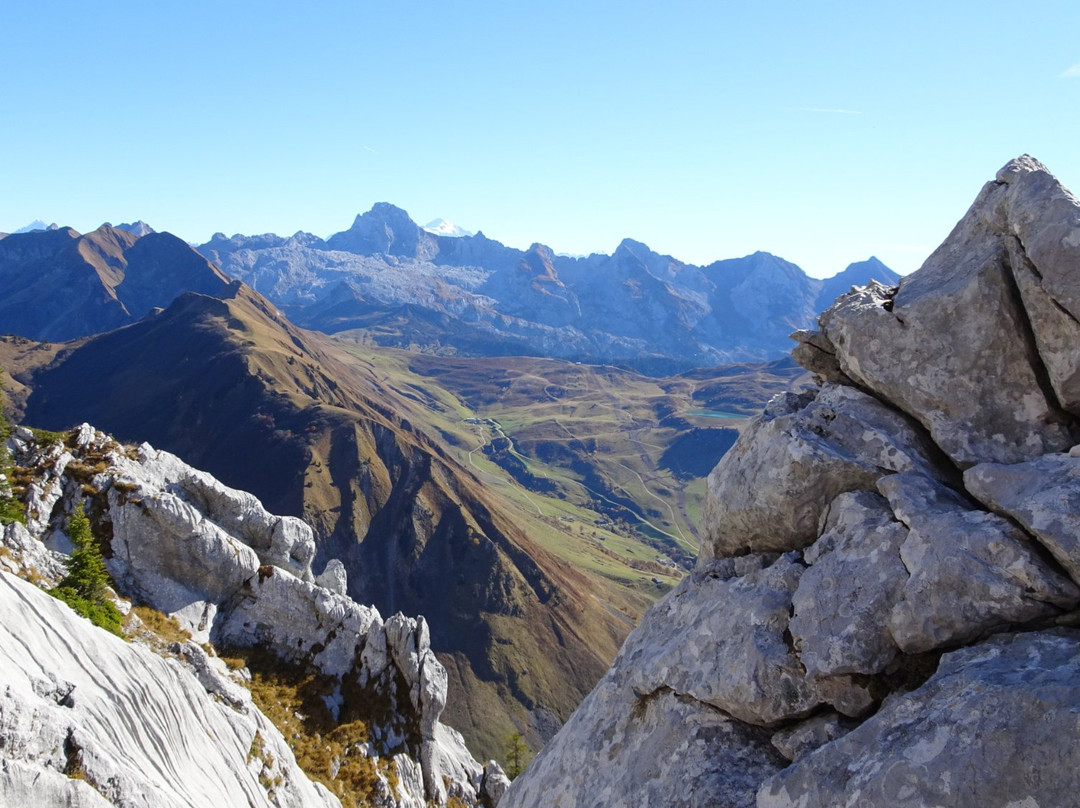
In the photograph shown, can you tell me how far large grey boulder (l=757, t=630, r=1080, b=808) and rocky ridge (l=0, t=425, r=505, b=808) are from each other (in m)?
30.3

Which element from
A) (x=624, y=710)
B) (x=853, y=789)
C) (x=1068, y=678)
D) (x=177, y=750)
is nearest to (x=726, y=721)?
(x=624, y=710)

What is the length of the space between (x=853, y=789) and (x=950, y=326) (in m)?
12.8

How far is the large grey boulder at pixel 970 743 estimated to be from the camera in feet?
34.7

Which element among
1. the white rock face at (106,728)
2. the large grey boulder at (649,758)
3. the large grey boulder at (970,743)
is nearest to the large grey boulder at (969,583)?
the large grey boulder at (970,743)

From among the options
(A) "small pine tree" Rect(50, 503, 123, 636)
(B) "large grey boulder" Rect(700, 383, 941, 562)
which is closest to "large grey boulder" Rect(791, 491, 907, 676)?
(B) "large grey boulder" Rect(700, 383, 941, 562)

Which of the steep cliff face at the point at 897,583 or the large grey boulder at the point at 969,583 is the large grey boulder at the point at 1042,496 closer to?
the steep cliff face at the point at 897,583

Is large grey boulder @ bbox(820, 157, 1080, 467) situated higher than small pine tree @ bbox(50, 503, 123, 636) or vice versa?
large grey boulder @ bbox(820, 157, 1080, 467)

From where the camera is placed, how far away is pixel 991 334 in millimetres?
17844

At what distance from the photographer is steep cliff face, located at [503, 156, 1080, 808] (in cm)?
1188

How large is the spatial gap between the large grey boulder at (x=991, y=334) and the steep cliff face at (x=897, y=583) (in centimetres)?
5

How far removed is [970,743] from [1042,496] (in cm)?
576

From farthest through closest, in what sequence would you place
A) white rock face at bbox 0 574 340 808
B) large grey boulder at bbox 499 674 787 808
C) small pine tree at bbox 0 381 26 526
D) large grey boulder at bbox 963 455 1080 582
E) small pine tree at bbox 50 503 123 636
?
small pine tree at bbox 0 381 26 526, small pine tree at bbox 50 503 123 636, white rock face at bbox 0 574 340 808, large grey boulder at bbox 499 674 787 808, large grey boulder at bbox 963 455 1080 582

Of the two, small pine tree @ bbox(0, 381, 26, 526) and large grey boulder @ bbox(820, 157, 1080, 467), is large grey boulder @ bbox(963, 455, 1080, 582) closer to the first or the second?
large grey boulder @ bbox(820, 157, 1080, 467)

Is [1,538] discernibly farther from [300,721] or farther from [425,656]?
[425,656]
